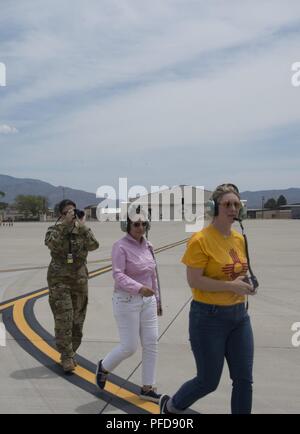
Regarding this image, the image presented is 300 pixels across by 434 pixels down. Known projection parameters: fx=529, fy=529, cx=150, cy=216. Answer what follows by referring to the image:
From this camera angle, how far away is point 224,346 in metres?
3.64

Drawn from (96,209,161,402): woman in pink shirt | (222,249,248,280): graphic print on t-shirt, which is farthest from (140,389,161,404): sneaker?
(222,249,248,280): graphic print on t-shirt

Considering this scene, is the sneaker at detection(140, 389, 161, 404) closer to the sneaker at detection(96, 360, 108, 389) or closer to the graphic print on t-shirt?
the sneaker at detection(96, 360, 108, 389)

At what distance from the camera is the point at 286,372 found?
5.33 metres

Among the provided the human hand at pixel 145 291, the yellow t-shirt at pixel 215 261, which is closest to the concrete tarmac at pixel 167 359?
the human hand at pixel 145 291

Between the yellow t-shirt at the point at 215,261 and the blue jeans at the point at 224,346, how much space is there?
6 centimetres

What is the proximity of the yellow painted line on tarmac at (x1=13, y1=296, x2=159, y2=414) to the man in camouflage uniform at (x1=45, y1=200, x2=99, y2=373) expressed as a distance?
19 cm

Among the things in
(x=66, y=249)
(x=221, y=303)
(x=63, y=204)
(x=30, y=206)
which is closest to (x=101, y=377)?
(x=66, y=249)

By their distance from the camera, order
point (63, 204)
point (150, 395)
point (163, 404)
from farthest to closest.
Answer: point (63, 204), point (150, 395), point (163, 404)

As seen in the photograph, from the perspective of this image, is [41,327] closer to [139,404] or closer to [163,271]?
[139,404]

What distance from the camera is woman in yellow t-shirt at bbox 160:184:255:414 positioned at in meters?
3.56

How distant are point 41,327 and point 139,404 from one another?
3.07 metres

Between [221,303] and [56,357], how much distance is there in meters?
2.87

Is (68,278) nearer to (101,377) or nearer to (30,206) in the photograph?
(101,377)

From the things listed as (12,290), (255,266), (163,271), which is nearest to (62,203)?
(12,290)
